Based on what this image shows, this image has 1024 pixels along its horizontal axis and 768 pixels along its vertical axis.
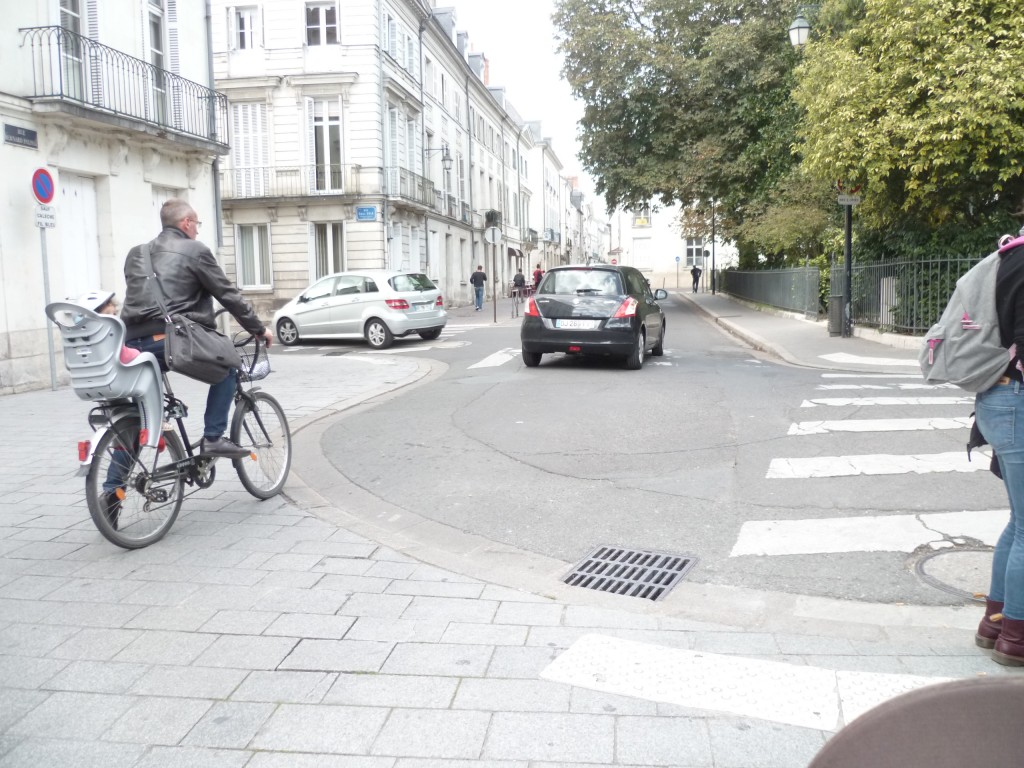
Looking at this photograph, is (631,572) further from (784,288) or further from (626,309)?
(784,288)

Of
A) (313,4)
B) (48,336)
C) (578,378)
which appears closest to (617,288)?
(578,378)

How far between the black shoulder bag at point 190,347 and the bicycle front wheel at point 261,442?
605mm

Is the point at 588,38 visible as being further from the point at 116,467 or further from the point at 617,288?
the point at 116,467

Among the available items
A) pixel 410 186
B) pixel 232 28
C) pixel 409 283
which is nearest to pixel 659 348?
pixel 409 283

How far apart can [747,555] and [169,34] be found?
1594cm

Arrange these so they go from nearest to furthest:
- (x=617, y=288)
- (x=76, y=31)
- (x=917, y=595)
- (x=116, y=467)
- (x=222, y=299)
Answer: (x=917, y=595) < (x=116, y=467) < (x=222, y=299) < (x=617, y=288) < (x=76, y=31)

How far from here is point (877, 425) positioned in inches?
332

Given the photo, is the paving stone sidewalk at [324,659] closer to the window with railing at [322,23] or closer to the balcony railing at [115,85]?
the balcony railing at [115,85]

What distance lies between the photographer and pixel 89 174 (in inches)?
576

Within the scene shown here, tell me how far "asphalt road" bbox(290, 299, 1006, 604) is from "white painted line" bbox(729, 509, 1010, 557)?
10 cm

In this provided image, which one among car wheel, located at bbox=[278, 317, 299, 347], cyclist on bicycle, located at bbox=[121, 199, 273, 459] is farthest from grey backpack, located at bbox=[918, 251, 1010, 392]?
car wheel, located at bbox=[278, 317, 299, 347]

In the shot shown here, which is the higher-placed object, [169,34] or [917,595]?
[169,34]

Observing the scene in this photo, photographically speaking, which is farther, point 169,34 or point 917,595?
point 169,34

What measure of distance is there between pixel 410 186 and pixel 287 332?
15078 millimetres
